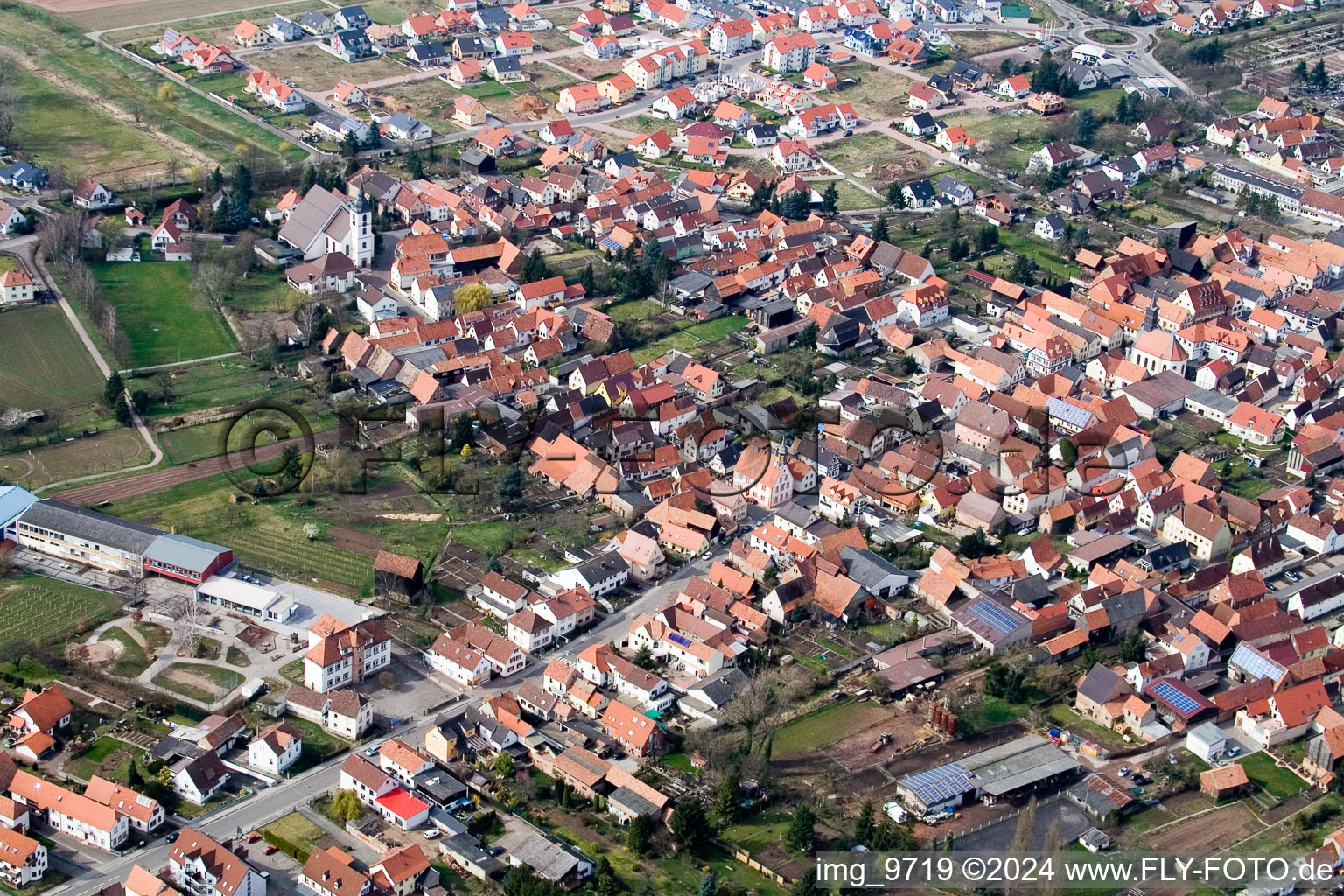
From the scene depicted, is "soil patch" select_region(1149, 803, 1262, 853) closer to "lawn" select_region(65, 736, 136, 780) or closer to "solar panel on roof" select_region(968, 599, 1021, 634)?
"solar panel on roof" select_region(968, 599, 1021, 634)

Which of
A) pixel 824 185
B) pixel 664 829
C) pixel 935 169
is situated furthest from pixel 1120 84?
pixel 664 829

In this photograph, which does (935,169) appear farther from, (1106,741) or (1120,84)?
(1106,741)

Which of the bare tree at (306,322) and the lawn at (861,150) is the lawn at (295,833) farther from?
the lawn at (861,150)

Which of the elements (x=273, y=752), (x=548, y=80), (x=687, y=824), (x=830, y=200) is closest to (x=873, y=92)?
(x=548, y=80)

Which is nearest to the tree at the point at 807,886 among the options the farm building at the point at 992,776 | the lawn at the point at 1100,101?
the farm building at the point at 992,776

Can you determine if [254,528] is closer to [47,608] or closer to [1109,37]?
[47,608]

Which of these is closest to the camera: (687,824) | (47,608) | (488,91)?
(687,824)

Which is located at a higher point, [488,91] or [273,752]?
[488,91]
